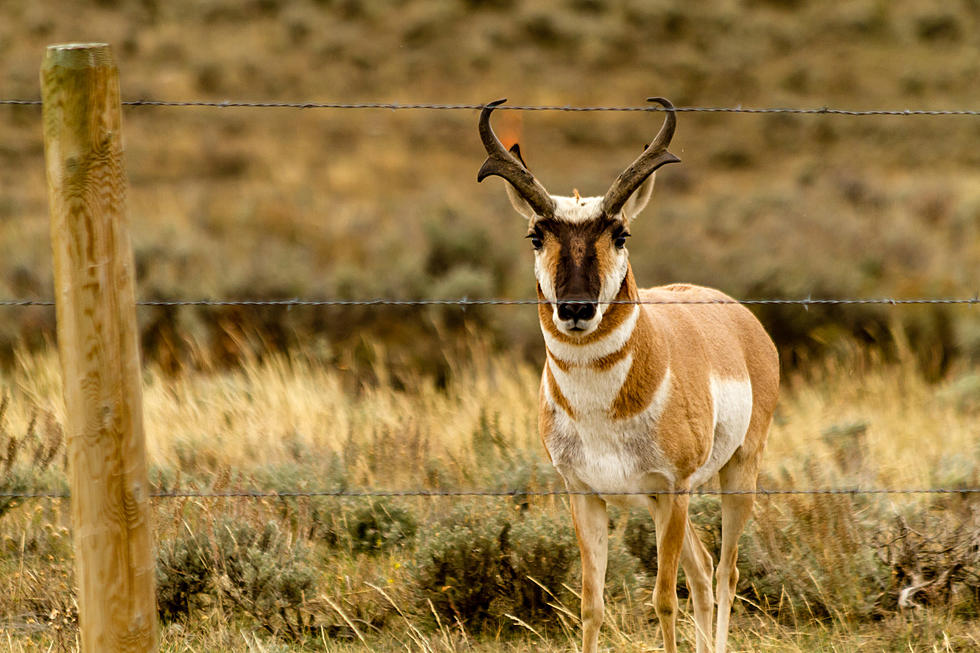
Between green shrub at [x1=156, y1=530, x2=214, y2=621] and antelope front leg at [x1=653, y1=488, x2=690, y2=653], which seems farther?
green shrub at [x1=156, y1=530, x2=214, y2=621]

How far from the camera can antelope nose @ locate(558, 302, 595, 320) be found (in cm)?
391

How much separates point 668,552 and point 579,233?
4.36 ft

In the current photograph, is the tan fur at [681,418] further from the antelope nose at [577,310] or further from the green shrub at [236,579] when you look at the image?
the green shrub at [236,579]

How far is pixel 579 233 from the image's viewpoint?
4105 mm

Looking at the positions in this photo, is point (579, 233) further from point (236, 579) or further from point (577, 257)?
point (236, 579)

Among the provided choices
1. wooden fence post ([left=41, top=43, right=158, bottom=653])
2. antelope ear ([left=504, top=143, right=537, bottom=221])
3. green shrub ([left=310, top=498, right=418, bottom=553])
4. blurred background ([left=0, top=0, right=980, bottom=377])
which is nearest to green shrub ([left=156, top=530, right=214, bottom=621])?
green shrub ([left=310, top=498, right=418, bottom=553])

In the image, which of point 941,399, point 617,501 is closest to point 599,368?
point 617,501

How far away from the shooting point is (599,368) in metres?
4.22

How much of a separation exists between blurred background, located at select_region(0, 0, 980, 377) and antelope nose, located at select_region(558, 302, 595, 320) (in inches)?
220

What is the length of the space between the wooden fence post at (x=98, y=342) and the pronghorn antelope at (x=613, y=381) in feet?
4.58

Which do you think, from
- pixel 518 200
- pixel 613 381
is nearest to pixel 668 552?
pixel 613 381

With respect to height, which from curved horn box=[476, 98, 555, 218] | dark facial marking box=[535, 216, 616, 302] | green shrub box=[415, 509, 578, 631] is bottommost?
green shrub box=[415, 509, 578, 631]

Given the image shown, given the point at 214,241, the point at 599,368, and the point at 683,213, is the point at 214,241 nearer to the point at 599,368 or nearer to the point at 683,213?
the point at 683,213

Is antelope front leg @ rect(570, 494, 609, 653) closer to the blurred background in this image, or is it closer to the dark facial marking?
the dark facial marking
